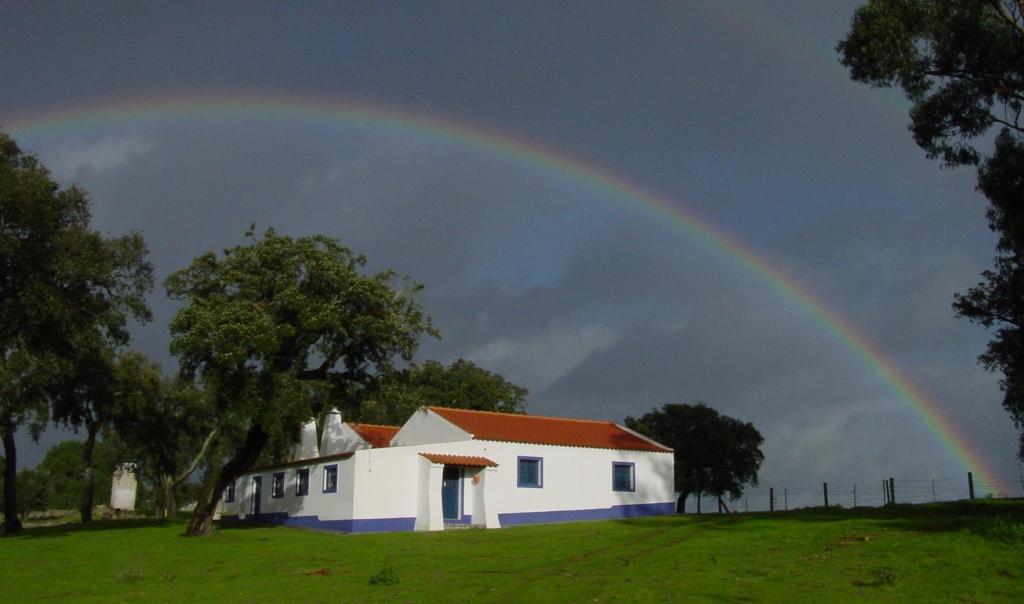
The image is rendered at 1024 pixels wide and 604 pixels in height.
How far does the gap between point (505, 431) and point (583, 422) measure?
22.9ft

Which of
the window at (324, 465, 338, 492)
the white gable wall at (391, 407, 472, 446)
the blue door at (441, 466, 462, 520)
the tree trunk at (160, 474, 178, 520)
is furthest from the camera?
the tree trunk at (160, 474, 178, 520)

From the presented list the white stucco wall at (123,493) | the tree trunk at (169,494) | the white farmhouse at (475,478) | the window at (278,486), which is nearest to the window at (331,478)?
the white farmhouse at (475,478)

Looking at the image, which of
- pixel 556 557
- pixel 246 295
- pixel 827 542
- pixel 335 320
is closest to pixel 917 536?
pixel 827 542

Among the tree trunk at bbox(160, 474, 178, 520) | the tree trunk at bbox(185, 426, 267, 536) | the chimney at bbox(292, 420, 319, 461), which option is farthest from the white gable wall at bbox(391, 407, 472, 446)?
the tree trunk at bbox(160, 474, 178, 520)

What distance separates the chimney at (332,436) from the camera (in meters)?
45.6

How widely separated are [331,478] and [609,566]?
2208cm

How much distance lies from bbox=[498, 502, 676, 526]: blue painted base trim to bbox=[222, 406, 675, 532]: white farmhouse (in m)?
0.04

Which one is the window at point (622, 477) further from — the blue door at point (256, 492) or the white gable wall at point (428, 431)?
the blue door at point (256, 492)

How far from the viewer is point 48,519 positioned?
66.8 metres

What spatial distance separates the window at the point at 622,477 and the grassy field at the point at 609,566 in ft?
38.2

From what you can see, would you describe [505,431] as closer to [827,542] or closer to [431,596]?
[827,542]

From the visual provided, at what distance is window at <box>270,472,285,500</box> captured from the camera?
4294 cm

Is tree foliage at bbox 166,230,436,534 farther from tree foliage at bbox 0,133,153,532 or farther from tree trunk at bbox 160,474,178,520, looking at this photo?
tree trunk at bbox 160,474,178,520

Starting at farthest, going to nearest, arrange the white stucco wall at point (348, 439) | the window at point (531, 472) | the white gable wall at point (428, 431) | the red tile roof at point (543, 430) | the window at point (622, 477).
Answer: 1. the white stucco wall at point (348, 439)
2. the window at point (622, 477)
3. the red tile roof at point (543, 430)
4. the white gable wall at point (428, 431)
5. the window at point (531, 472)
